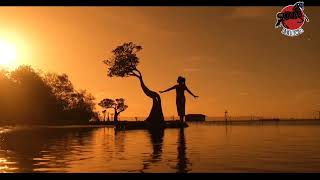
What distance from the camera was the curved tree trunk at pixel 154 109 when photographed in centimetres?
7581

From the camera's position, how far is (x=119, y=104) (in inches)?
5384

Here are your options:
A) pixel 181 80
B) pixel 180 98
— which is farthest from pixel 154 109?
pixel 181 80

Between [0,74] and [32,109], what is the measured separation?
9864 millimetres

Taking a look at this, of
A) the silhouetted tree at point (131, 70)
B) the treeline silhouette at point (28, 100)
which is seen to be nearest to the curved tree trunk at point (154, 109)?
the silhouetted tree at point (131, 70)

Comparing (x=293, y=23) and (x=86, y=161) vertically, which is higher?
(x=293, y=23)

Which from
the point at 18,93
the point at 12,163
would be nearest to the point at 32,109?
the point at 18,93

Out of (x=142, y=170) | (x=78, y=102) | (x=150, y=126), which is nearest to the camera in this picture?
(x=142, y=170)

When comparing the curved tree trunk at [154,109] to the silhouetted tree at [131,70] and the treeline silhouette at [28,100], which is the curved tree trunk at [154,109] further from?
the treeline silhouette at [28,100]

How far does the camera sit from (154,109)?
248 ft

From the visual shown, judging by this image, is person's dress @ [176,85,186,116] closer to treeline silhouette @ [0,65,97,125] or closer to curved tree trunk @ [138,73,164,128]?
curved tree trunk @ [138,73,164,128]

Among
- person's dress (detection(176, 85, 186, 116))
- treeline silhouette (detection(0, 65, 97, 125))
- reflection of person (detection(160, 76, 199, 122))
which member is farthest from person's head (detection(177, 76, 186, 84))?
treeline silhouette (detection(0, 65, 97, 125))

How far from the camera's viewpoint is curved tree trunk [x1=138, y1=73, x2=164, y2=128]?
7581 centimetres

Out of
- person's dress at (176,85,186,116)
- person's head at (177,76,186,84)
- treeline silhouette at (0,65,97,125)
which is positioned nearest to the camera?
person's head at (177,76,186,84)
